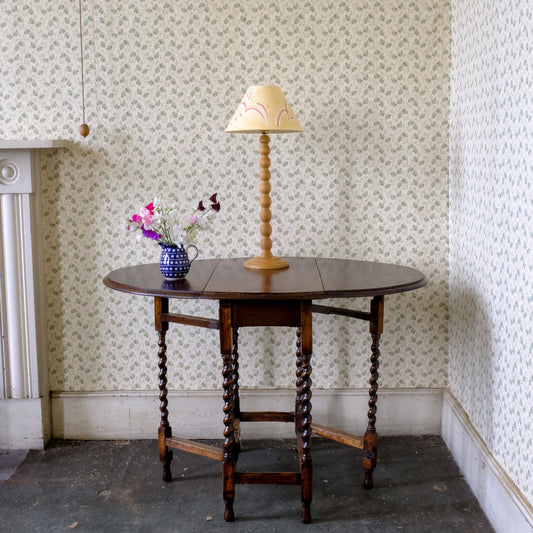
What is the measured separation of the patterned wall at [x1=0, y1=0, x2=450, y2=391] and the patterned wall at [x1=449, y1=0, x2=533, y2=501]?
18cm

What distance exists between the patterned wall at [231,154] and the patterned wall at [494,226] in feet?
0.59

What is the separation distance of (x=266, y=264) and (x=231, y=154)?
0.64 meters

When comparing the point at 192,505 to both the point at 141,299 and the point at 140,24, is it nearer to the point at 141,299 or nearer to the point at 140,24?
the point at 141,299

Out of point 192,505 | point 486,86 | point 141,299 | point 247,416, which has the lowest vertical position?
point 192,505

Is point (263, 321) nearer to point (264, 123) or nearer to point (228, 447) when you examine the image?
point (228, 447)

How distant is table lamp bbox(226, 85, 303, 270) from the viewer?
2.52 meters

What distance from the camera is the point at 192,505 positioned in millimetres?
2512

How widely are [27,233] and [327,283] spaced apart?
4.74 ft

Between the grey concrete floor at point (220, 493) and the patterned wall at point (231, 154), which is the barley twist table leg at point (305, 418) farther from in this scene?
the patterned wall at point (231, 154)

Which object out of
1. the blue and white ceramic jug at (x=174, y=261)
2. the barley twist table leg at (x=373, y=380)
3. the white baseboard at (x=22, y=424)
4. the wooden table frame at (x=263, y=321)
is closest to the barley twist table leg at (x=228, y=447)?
the wooden table frame at (x=263, y=321)

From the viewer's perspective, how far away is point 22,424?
3.03 m

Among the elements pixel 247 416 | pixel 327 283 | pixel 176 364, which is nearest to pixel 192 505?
pixel 247 416

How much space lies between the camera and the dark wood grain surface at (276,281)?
2174 mm

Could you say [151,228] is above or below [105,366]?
above
